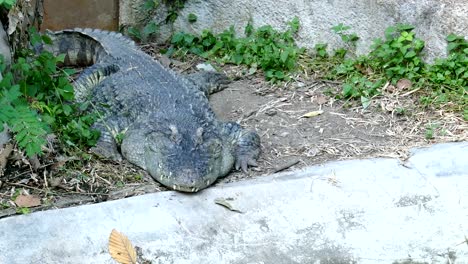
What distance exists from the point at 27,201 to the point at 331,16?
3.04 m

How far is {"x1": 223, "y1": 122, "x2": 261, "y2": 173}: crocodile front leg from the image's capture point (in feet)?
17.4

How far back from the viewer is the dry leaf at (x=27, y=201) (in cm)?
445

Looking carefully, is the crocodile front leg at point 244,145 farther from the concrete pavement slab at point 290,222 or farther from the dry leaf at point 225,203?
the dry leaf at point 225,203

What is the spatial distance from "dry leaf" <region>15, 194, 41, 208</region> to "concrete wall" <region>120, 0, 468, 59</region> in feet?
9.68

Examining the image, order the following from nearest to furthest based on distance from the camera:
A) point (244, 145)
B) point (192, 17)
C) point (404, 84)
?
point (244, 145), point (404, 84), point (192, 17)

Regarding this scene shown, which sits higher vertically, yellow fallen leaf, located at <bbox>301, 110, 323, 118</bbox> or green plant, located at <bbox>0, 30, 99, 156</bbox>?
green plant, located at <bbox>0, 30, 99, 156</bbox>

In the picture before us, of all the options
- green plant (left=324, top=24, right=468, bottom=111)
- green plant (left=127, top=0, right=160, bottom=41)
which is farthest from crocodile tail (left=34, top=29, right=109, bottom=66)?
green plant (left=324, top=24, right=468, bottom=111)

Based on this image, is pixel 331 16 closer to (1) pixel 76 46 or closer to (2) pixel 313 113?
(2) pixel 313 113

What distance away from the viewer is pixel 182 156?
5062mm

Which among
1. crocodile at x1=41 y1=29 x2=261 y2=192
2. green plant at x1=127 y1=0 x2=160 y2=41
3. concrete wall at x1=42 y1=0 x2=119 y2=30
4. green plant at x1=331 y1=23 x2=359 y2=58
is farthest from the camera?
green plant at x1=127 y1=0 x2=160 y2=41

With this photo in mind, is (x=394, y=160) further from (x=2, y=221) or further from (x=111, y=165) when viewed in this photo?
(x=2, y=221)

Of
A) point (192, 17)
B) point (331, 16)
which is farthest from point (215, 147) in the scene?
point (192, 17)

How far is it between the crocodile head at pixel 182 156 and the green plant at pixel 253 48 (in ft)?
4.09

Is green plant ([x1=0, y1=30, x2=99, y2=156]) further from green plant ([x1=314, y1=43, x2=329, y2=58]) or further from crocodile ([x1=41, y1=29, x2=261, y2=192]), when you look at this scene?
green plant ([x1=314, y1=43, x2=329, y2=58])
